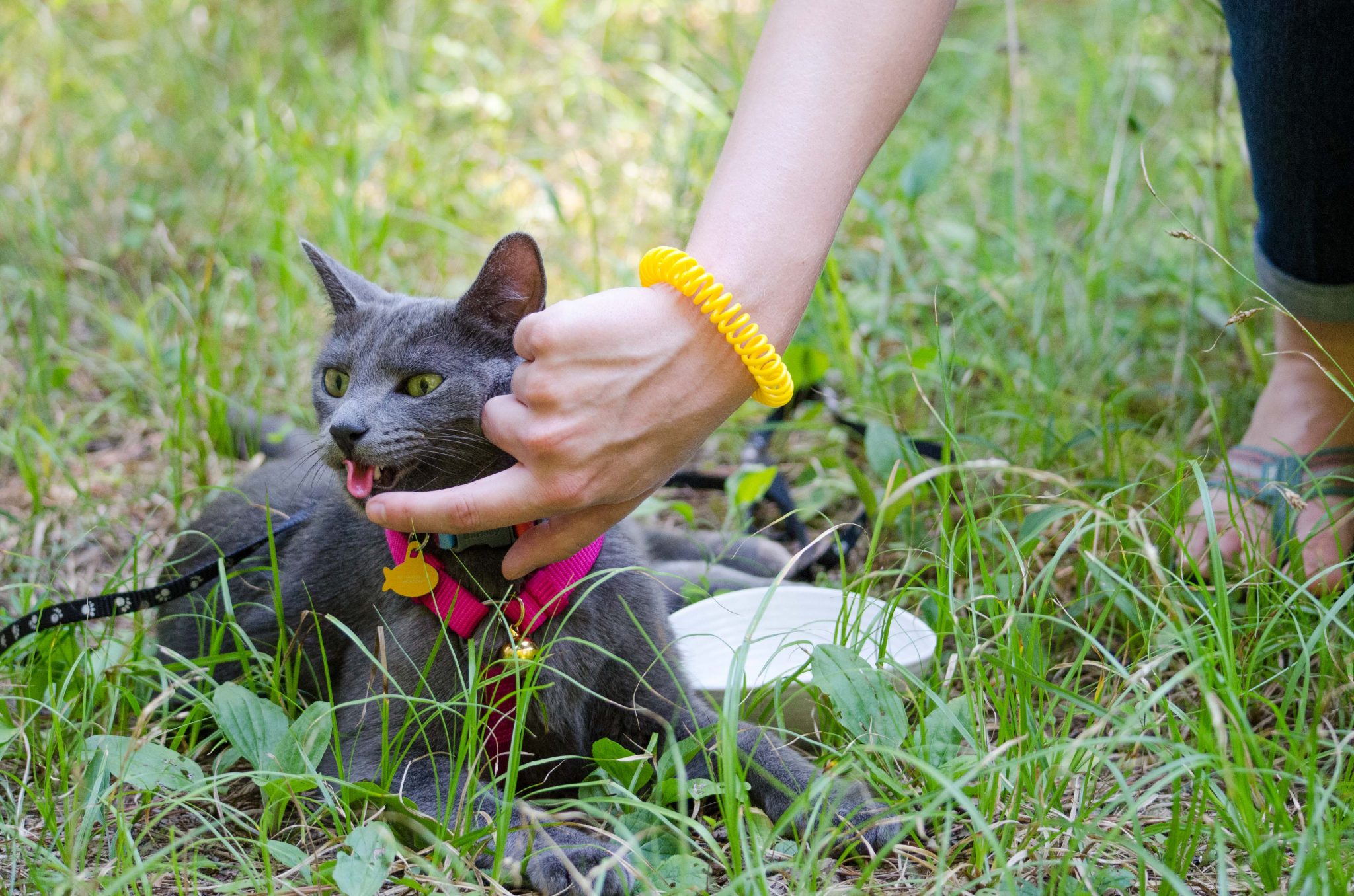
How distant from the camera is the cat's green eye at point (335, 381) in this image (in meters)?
1.51

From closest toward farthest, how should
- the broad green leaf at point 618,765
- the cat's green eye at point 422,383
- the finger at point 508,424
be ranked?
the finger at point 508,424 < the broad green leaf at point 618,765 < the cat's green eye at point 422,383

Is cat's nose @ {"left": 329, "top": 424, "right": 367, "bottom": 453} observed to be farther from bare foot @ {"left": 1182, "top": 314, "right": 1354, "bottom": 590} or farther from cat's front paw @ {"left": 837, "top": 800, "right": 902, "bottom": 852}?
bare foot @ {"left": 1182, "top": 314, "right": 1354, "bottom": 590}

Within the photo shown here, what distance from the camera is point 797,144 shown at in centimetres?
123

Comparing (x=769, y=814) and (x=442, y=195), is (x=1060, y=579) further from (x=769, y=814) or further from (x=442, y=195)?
(x=442, y=195)

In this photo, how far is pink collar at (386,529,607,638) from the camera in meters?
1.36

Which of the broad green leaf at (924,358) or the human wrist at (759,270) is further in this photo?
the broad green leaf at (924,358)

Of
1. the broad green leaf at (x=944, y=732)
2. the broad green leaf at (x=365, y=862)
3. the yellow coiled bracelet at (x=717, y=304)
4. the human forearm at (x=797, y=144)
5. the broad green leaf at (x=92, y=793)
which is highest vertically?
the human forearm at (x=797, y=144)

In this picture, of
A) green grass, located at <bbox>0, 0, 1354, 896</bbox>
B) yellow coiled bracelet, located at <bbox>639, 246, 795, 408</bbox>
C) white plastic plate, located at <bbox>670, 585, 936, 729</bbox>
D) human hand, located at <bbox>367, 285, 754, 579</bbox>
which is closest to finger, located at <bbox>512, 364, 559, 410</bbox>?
human hand, located at <bbox>367, 285, 754, 579</bbox>

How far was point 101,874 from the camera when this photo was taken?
3.77ft

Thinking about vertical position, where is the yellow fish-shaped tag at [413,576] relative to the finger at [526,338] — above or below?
below

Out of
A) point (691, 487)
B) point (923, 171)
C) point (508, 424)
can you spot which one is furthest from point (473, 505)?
point (923, 171)

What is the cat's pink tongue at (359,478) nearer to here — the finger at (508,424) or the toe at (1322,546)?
the finger at (508,424)

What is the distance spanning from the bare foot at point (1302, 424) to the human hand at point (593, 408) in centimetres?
90

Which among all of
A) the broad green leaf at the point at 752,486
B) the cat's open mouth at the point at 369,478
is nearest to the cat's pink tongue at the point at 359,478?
the cat's open mouth at the point at 369,478
